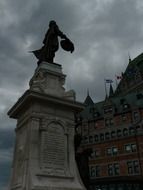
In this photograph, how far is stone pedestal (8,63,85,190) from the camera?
7.61 metres

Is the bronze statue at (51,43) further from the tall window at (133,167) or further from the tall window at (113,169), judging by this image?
the tall window at (113,169)

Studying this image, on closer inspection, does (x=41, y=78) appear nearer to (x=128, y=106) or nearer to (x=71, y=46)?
(x=71, y=46)

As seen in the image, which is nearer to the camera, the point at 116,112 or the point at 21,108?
the point at 21,108

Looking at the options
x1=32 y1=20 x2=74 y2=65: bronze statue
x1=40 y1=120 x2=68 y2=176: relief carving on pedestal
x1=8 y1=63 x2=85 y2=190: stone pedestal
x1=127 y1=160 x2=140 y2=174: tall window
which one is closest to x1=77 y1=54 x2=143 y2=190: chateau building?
x1=127 y1=160 x2=140 y2=174: tall window

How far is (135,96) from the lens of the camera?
178 feet

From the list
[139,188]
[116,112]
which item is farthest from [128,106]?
[139,188]

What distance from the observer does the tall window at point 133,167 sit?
43.5 meters

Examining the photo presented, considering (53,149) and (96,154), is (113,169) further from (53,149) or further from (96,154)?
(53,149)

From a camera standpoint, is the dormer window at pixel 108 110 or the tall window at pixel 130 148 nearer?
the tall window at pixel 130 148

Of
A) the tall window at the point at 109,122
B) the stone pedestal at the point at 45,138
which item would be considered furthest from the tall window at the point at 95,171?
the stone pedestal at the point at 45,138

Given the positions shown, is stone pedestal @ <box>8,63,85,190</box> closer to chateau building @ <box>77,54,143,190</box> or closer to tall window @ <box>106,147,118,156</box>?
chateau building @ <box>77,54,143,190</box>

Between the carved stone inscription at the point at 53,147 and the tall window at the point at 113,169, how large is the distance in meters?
39.6

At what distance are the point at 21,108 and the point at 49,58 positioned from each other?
2.50 meters

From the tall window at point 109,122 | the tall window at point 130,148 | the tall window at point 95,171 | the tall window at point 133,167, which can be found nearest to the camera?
the tall window at point 133,167
